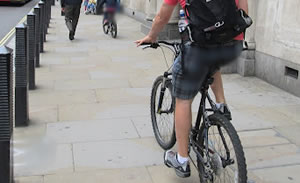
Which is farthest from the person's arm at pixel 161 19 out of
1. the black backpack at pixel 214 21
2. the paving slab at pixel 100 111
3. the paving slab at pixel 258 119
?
the paving slab at pixel 100 111

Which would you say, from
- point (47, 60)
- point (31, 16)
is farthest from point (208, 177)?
point (47, 60)

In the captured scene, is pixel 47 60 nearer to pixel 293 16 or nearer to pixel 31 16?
pixel 31 16

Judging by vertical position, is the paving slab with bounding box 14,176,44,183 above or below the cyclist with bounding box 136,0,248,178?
below

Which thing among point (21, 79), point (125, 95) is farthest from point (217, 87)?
point (125, 95)

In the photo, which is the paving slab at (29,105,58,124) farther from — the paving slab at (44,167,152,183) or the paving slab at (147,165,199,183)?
the paving slab at (147,165,199,183)

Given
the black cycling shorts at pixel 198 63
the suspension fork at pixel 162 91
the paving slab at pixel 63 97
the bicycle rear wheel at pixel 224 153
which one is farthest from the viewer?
the paving slab at pixel 63 97

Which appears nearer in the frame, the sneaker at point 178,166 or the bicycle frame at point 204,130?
the bicycle frame at point 204,130

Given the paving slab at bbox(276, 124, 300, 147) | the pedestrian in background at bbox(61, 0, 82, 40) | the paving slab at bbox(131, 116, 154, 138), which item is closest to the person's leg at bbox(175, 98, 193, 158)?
the paving slab at bbox(131, 116, 154, 138)

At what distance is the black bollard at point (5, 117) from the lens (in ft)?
11.3

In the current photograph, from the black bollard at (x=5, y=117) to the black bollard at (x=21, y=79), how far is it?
169 centimetres

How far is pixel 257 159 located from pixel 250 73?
3.52m

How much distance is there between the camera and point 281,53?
6.82m

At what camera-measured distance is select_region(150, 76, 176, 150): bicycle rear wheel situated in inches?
168

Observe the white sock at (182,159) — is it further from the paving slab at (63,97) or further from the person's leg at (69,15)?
the person's leg at (69,15)
